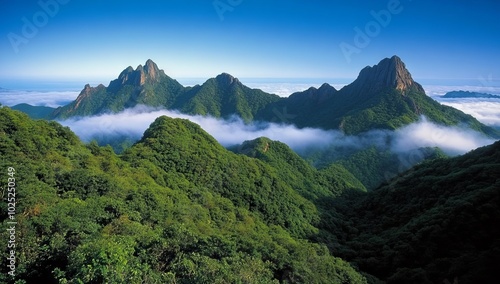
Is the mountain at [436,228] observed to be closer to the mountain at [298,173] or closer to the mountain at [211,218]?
the mountain at [211,218]

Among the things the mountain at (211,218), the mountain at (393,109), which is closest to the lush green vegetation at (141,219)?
the mountain at (211,218)

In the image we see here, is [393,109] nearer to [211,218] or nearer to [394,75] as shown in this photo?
[394,75]

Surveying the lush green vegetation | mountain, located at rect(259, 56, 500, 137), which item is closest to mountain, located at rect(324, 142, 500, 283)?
the lush green vegetation

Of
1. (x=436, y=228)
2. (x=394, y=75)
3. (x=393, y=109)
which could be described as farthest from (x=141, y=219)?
(x=394, y=75)

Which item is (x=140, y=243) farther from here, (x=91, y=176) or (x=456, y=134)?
(x=456, y=134)

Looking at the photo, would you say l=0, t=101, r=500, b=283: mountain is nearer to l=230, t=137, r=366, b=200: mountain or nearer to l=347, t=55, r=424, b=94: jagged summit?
l=230, t=137, r=366, b=200: mountain
